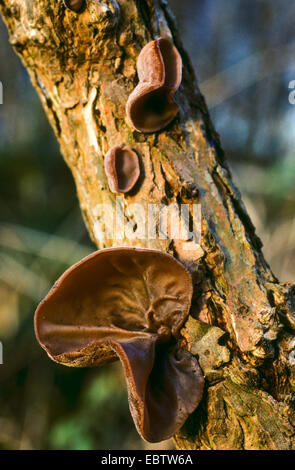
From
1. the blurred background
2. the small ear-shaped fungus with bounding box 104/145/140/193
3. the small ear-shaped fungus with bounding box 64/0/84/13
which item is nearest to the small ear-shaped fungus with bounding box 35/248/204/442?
the small ear-shaped fungus with bounding box 104/145/140/193

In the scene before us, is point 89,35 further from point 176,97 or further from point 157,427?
point 157,427

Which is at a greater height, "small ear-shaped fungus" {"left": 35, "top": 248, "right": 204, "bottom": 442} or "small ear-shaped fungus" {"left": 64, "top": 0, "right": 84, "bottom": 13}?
"small ear-shaped fungus" {"left": 64, "top": 0, "right": 84, "bottom": 13}

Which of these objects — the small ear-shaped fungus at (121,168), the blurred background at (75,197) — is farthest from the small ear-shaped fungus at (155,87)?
the blurred background at (75,197)

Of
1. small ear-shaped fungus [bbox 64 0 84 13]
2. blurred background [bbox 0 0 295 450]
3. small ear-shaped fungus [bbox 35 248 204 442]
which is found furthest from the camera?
blurred background [bbox 0 0 295 450]

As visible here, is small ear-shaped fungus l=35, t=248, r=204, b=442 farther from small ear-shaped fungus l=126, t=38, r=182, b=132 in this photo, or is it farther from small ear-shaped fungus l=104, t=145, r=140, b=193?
small ear-shaped fungus l=126, t=38, r=182, b=132

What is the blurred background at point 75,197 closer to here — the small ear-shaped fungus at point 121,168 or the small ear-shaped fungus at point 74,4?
the small ear-shaped fungus at point 121,168

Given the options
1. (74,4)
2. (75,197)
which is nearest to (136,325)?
(74,4)
